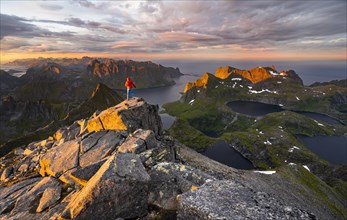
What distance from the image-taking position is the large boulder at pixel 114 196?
637 inches

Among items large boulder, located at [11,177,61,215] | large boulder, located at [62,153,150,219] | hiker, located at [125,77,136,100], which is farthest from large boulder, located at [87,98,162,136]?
large boulder, located at [62,153,150,219]

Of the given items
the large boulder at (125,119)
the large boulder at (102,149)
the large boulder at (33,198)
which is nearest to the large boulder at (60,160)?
the large boulder at (102,149)

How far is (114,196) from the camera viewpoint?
16641 mm

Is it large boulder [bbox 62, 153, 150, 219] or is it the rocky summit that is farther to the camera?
large boulder [bbox 62, 153, 150, 219]

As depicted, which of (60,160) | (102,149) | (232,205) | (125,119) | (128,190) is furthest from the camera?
(125,119)

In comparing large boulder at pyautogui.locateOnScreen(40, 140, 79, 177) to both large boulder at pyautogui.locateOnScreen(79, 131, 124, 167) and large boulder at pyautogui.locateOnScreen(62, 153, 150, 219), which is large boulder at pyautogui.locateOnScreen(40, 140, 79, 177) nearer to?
large boulder at pyautogui.locateOnScreen(79, 131, 124, 167)

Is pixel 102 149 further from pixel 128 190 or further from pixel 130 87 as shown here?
pixel 130 87

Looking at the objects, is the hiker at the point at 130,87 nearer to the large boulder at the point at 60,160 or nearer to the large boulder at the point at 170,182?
Result: the large boulder at the point at 60,160

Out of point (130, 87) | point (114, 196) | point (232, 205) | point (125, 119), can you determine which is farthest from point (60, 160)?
point (232, 205)

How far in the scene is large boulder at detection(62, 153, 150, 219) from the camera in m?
16.2

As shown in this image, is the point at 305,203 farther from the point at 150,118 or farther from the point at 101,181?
the point at 101,181

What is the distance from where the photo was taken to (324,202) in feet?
237

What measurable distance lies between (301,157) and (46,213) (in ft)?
677

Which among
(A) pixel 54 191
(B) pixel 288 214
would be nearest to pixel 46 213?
(A) pixel 54 191
